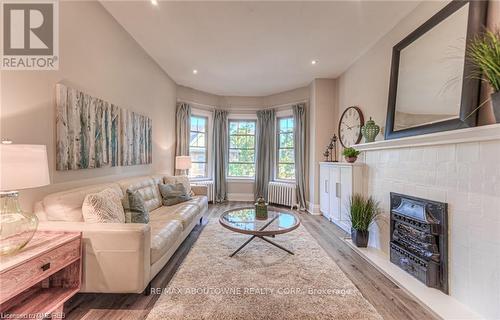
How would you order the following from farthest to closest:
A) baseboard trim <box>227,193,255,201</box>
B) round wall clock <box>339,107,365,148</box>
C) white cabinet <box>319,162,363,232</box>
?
baseboard trim <box>227,193,255,201</box> < round wall clock <box>339,107,365,148</box> < white cabinet <box>319,162,363,232</box>

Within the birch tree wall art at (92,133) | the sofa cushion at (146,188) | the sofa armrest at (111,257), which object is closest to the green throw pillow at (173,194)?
the sofa cushion at (146,188)

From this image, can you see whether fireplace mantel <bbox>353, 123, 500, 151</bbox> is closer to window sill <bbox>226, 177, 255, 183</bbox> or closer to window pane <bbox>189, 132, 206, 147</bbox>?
window sill <bbox>226, 177, 255, 183</bbox>


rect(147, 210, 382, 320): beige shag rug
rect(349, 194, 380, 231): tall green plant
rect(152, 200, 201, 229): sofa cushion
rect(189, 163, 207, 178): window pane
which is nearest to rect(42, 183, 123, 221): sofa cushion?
rect(152, 200, 201, 229): sofa cushion

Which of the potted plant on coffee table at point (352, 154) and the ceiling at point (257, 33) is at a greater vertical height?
the ceiling at point (257, 33)

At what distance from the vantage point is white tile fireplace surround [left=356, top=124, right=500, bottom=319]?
158cm

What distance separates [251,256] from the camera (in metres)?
2.71

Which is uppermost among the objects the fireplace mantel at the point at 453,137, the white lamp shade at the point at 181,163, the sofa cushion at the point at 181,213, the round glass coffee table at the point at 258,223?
the fireplace mantel at the point at 453,137

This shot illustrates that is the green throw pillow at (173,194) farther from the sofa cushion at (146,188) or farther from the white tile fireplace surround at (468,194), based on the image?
the white tile fireplace surround at (468,194)

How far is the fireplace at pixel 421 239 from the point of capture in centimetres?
197

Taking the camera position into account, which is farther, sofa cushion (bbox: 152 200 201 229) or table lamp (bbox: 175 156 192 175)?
table lamp (bbox: 175 156 192 175)

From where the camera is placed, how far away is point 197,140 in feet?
19.2

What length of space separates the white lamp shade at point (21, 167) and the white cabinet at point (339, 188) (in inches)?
137

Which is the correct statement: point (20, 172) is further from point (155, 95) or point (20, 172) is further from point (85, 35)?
point (155, 95)

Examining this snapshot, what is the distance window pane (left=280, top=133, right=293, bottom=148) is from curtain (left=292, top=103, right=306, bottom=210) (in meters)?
0.33
